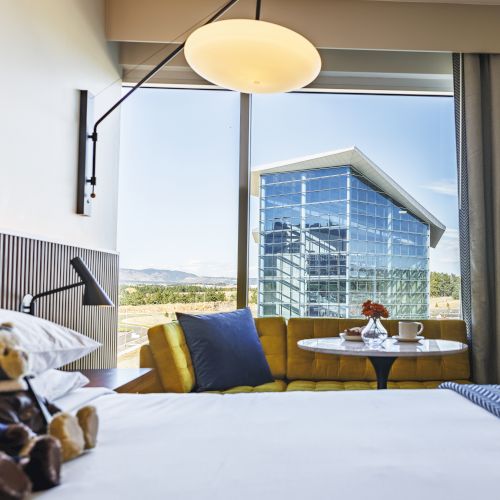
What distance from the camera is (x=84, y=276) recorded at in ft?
5.92

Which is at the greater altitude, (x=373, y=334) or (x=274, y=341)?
(x=373, y=334)

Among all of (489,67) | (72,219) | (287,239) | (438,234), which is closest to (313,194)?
(287,239)

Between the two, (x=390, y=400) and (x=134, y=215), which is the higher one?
(x=134, y=215)

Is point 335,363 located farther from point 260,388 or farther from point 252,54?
point 252,54

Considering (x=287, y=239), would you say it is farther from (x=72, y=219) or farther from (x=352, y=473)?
(x=352, y=473)

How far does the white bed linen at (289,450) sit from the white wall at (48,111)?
976mm

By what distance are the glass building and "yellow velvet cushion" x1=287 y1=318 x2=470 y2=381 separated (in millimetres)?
369

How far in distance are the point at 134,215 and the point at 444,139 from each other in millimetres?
2247

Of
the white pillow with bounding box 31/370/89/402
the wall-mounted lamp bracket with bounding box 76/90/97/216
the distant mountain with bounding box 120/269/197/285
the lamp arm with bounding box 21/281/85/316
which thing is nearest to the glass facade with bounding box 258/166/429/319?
the distant mountain with bounding box 120/269/197/285

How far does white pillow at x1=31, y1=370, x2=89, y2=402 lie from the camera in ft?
3.76

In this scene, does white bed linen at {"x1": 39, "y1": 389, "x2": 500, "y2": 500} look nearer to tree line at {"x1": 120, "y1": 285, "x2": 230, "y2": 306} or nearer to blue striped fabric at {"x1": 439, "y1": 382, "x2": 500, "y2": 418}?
blue striped fabric at {"x1": 439, "y1": 382, "x2": 500, "y2": 418}

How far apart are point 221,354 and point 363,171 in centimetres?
176

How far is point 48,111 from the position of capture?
2.11m

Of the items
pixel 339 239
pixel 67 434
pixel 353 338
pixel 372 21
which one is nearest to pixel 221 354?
pixel 353 338
